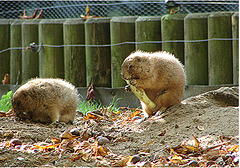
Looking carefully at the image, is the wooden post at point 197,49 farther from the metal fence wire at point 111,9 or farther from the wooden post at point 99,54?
the metal fence wire at point 111,9

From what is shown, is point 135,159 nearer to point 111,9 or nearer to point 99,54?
point 99,54

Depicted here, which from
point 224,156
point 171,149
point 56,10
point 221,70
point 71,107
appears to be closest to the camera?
point 224,156

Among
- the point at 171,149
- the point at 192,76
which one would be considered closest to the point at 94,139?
the point at 171,149

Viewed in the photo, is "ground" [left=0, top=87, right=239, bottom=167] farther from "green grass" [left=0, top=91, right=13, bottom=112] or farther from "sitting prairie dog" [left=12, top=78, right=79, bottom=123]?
"green grass" [left=0, top=91, right=13, bottom=112]

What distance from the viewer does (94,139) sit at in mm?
3812

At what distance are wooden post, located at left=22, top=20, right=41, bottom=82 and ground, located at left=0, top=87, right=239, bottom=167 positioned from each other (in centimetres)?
319

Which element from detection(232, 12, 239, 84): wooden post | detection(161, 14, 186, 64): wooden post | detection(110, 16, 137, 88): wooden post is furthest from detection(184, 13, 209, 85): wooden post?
detection(110, 16, 137, 88): wooden post

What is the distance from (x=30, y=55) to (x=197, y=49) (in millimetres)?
3815

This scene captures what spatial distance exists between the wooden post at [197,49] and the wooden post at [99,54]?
5.49 ft

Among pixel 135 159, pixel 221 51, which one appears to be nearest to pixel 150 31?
pixel 221 51

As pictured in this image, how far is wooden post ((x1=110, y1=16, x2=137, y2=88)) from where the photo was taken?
7012 mm

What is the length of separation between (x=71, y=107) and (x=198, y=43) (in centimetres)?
280

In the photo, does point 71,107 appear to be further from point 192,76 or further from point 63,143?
point 192,76

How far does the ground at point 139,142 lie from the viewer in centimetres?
295
